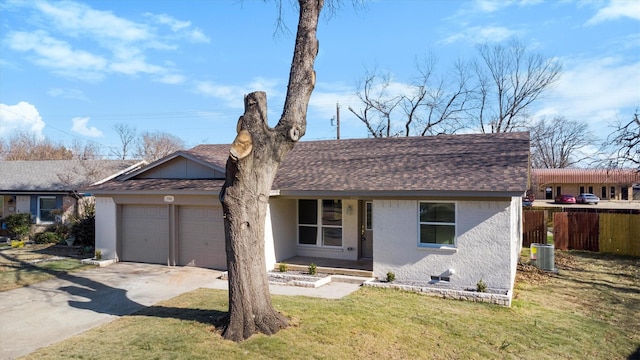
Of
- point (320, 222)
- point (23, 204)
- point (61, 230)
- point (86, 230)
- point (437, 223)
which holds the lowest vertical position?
point (61, 230)

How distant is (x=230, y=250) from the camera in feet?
24.1

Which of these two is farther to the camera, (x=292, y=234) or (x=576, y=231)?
(x=576, y=231)

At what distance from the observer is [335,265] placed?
44.6 feet

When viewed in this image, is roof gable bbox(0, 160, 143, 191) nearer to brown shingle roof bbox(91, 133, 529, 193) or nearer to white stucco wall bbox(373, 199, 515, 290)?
brown shingle roof bbox(91, 133, 529, 193)

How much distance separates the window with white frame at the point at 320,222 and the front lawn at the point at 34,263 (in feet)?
23.1

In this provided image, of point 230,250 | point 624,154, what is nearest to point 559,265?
point 624,154

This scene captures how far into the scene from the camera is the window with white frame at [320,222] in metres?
14.8

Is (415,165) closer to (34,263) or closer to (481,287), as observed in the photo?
(481,287)

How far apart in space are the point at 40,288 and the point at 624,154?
803 inches

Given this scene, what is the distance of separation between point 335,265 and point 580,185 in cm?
5320

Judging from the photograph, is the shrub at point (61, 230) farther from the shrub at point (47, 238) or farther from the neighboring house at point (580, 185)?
the neighboring house at point (580, 185)

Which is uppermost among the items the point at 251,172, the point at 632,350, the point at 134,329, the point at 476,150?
the point at 476,150

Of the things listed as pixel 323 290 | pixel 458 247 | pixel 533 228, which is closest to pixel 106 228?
pixel 323 290

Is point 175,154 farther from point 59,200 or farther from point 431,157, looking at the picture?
point 59,200
